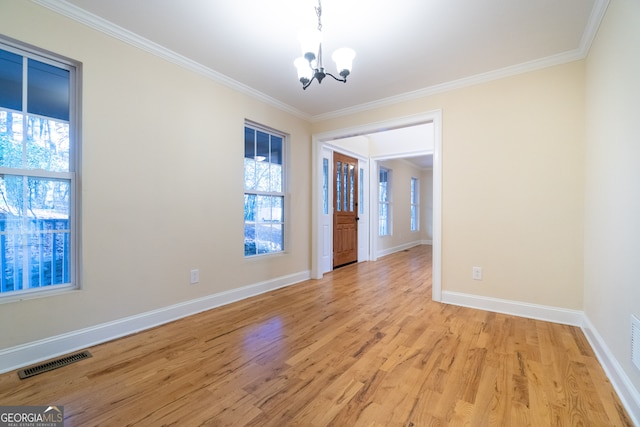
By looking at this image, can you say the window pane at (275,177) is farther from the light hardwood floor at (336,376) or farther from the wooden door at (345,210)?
the light hardwood floor at (336,376)

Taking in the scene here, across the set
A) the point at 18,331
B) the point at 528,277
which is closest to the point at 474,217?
the point at 528,277

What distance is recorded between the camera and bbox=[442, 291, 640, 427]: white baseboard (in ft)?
4.75

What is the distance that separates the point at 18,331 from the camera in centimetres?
184

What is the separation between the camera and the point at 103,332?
2.21m

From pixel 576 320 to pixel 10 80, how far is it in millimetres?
4996

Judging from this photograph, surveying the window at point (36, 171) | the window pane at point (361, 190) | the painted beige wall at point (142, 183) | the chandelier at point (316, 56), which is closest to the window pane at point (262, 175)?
the painted beige wall at point (142, 183)

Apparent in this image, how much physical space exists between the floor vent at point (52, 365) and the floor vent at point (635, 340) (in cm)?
338

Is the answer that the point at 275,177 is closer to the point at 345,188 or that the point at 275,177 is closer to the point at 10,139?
the point at 345,188

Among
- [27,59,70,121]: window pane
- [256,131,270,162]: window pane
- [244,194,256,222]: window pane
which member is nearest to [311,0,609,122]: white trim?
[256,131,270,162]: window pane

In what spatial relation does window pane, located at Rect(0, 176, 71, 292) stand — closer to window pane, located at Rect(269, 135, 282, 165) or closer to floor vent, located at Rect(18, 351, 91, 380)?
floor vent, located at Rect(18, 351, 91, 380)

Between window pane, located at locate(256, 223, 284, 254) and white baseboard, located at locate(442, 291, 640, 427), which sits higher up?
window pane, located at locate(256, 223, 284, 254)

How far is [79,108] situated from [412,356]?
319 cm

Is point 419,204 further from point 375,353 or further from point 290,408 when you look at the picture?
point 290,408

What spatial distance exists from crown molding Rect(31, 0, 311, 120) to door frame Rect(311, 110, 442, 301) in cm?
117
